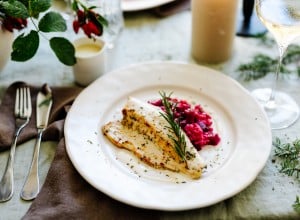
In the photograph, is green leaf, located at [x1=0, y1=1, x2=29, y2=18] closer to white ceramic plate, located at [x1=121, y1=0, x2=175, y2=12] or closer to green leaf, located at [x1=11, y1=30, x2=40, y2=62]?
green leaf, located at [x1=11, y1=30, x2=40, y2=62]

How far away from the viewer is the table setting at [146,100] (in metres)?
0.98

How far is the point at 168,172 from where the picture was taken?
40.8 inches

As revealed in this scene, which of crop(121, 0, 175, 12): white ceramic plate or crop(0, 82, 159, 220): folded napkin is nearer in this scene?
crop(0, 82, 159, 220): folded napkin

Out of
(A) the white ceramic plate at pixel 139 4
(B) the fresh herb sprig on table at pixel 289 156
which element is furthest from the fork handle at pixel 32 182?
(A) the white ceramic plate at pixel 139 4

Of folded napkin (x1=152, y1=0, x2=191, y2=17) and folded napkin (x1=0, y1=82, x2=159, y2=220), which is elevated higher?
folded napkin (x1=152, y1=0, x2=191, y2=17)

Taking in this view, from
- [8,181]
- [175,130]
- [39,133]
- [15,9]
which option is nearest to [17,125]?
[39,133]

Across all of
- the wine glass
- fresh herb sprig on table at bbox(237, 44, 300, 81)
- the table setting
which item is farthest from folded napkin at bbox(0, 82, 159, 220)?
fresh herb sprig on table at bbox(237, 44, 300, 81)

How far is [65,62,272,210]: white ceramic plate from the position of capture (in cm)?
97

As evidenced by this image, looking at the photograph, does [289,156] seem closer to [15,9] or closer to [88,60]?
[88,60]

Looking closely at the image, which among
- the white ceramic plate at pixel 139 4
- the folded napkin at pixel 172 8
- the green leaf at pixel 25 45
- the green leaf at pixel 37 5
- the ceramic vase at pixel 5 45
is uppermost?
the green leaf at pixel 37 5

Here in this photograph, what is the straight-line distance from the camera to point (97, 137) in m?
1.14

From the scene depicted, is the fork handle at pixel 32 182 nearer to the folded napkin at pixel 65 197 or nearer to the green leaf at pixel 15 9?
the folded napkin at pixel 65 197

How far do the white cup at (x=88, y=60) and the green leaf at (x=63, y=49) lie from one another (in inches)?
2.3

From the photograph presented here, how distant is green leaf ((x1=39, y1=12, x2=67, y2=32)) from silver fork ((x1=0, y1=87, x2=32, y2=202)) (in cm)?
21
